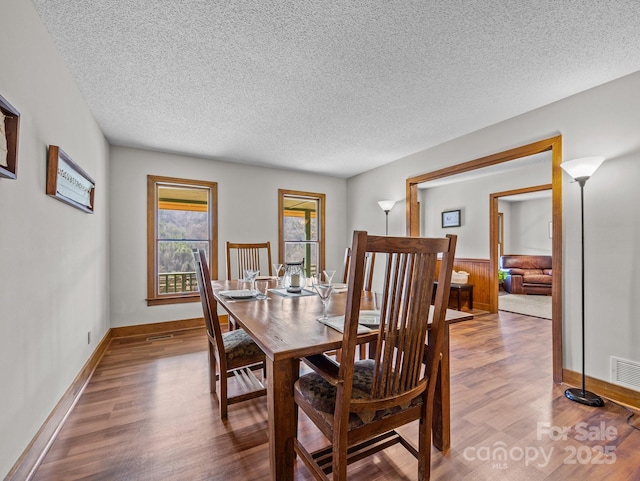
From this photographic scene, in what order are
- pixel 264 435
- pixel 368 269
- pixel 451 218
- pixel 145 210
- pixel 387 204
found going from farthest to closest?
pixel 451 218 → pixel 387 204 → pixel 145 210 → pixel 368 269 → pixel 264 435

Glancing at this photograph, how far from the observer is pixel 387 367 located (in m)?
1.18

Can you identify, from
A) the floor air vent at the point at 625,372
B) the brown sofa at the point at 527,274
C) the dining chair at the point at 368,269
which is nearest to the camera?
the floor air vent at the point at 625,372

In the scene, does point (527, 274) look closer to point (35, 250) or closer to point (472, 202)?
point (472, 202)

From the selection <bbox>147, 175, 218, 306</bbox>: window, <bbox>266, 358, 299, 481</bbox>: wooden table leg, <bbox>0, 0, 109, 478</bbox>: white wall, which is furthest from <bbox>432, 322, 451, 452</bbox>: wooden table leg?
<bbox>147, 175, 218, 306</bbox>: window

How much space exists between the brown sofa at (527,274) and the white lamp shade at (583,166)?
561cm

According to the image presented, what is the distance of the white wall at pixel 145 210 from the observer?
12.2ft

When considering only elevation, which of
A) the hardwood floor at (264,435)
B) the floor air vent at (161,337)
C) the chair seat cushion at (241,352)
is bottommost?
the floor air vent at (161,337)

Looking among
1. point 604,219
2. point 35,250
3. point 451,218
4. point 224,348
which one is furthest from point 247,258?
point 451,218

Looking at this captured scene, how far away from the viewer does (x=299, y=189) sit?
4980 mm

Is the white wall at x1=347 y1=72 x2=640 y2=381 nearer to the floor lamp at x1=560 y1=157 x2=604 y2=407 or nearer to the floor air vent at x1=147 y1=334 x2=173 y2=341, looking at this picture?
the floor lamp at x1=560 y1=157 x2=604 y2=407

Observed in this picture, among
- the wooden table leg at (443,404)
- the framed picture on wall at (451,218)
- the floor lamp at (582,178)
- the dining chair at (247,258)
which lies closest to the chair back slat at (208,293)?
the wooden table leg at (443,404)

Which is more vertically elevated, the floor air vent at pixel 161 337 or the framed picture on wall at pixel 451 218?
the framed picture on wall at pixel 451 218

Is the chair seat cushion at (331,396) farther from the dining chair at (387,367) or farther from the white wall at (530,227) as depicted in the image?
the white wall at (530,227)

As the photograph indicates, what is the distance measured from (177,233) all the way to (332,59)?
321cm
